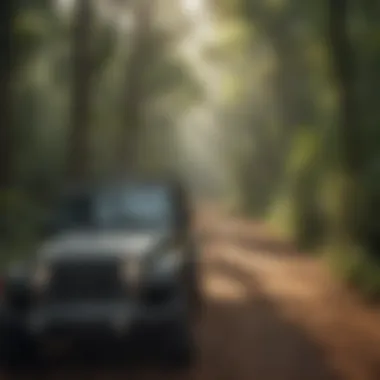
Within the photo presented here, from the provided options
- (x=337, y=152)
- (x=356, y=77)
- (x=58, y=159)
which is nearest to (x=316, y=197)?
(x=337, y=152)

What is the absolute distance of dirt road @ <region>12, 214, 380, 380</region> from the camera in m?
2.66

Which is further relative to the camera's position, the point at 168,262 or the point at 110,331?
the point at 168,262

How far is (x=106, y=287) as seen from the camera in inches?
99.7

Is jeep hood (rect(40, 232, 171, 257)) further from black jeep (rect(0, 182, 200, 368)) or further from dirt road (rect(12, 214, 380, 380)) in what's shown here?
dirt road (rect(12, 214, 380, 380))

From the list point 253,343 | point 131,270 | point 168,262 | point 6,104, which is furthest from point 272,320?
point 6,104

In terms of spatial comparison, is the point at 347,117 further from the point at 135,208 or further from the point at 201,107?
the point at 135,208

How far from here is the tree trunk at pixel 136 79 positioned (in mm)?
2723

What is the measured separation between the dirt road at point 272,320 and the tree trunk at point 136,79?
1.24 feet

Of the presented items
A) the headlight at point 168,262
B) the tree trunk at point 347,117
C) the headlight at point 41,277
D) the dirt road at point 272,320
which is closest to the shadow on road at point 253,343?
the dirt road at point 272,320

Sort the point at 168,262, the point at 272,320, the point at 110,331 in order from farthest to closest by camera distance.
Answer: the point at 272,320 → the point at 168,262 → the point at 110,331

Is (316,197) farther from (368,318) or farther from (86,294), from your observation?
(86,294)

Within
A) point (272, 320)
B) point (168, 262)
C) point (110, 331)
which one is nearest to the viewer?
point (110, 331)

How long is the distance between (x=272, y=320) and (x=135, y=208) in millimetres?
536

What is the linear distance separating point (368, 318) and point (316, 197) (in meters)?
0.41
